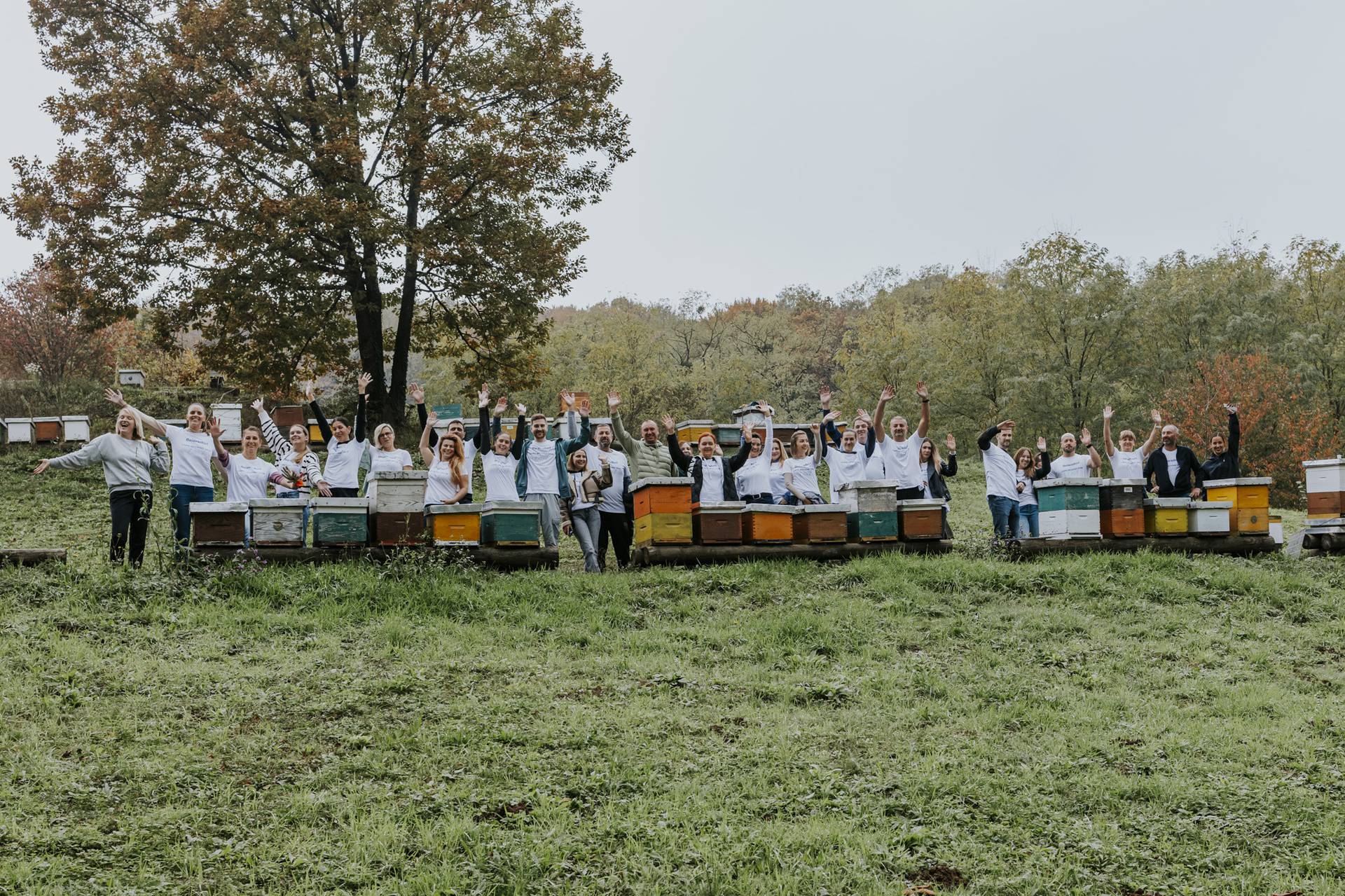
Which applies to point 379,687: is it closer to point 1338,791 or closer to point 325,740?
point 325,740

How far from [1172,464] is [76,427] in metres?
22.5

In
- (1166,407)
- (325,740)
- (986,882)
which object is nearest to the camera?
(986,882)

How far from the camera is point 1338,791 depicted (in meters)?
6.68

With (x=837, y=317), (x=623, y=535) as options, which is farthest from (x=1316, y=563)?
(x=837, y=317)

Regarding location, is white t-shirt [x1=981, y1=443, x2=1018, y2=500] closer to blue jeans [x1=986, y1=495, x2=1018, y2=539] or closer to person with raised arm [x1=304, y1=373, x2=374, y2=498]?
blue jeans [x1=986, y1=495, x2=1018, y2=539]

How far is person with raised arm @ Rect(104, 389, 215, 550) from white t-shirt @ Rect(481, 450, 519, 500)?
119 inches

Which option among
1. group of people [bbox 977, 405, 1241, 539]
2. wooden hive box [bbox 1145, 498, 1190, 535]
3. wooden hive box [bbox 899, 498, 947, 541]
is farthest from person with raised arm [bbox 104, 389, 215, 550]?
wooden hive box [bbox 1145, 498, 1190, 535]

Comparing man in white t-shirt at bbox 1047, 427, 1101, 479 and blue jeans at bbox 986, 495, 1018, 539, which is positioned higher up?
man in white t-shirt at bbox 1047, 427, 1101, 479

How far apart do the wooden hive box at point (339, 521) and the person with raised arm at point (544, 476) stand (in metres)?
1.98

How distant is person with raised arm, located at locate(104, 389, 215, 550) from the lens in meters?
11.5

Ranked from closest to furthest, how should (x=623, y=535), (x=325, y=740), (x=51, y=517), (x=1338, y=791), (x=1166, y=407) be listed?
(x=1338, y=791) < (x=325, y=740) < (x=623, y=535) < (x=51, y=517) < (x=1166, y=407)

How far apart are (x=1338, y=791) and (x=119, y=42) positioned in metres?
26.5

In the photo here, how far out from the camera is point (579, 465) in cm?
1257

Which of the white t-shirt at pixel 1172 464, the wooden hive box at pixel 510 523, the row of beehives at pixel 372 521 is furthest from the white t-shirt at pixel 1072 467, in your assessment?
the row of beehives at pixel 372 521
